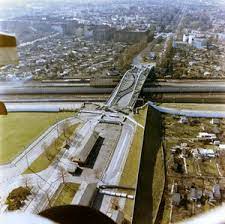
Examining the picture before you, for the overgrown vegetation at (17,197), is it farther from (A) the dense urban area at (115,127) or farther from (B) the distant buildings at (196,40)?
(B) the distant buildings at (196,40)

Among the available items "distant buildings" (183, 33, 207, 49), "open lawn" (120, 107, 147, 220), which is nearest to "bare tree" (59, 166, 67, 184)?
"open lawn" (120, 107, 147, 220)

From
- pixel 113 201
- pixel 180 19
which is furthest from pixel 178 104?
pixel 180 19

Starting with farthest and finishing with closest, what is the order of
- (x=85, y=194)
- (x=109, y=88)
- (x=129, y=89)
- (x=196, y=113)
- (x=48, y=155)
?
(x=109, y=88) < (x=129, y=89) < (x=196, y=113) < (x=48, y=155) < (x=85, y=194)

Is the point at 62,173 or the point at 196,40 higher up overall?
the point at 62,173

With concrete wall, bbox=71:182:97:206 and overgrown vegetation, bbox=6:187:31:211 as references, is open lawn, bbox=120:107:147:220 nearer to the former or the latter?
concrete wall, bbox=71:182:97:206

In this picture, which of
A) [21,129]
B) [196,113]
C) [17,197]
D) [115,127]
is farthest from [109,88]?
[17,197]

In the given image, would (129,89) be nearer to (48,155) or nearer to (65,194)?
(48,155)
